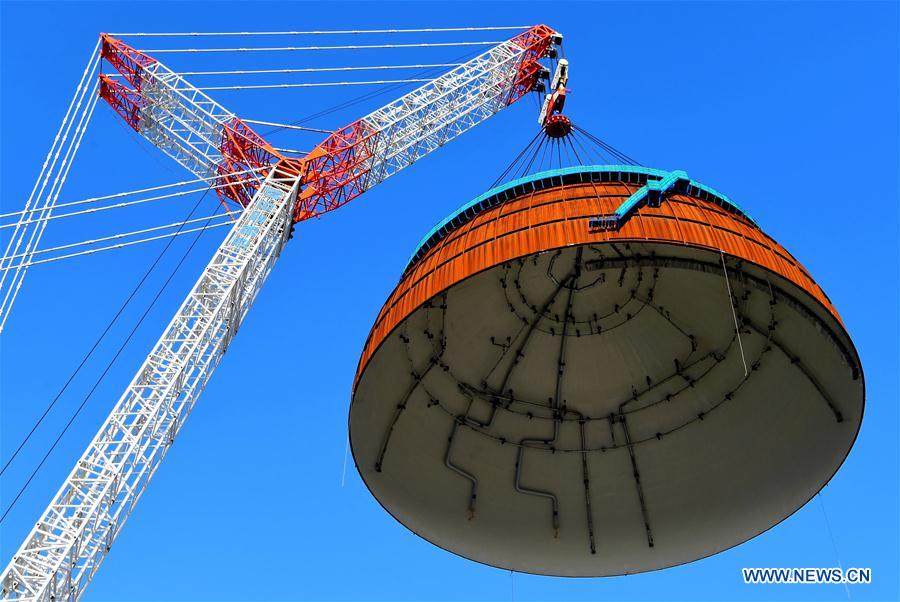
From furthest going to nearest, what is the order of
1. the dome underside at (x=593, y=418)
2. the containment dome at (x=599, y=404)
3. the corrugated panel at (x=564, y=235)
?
the dome underside at (x=593, y=418), the containment dome at (x=599, y=404), the corrugated panel at (x=564, y=235)

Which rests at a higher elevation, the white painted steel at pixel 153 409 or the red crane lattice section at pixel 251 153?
the red crane lattice section at pixel 251 153

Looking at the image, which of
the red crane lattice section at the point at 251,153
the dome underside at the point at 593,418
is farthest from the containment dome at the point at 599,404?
the red crane lattice section at the point at 251,153

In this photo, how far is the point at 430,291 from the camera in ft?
77.4

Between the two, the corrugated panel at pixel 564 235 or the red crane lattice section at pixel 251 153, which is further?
the red crane lattice section at pixel 251 153

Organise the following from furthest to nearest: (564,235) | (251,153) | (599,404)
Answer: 1. (251,153)
2. (599,404)
3. (564,235)

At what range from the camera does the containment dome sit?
26.4 metres

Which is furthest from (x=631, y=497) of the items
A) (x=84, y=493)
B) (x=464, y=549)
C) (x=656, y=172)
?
(x=84, y=493)

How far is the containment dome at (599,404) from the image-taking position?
26.4 meters

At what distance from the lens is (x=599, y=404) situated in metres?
29.9

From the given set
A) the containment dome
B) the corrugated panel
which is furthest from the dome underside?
the corrugated panel

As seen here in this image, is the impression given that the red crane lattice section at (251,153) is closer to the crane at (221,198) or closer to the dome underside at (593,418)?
the crane at (221,198)

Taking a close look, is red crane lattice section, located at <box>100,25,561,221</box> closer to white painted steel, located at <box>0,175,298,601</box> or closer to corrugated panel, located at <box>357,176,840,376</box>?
white painted steel, located at <box>0,175,298,601</box>

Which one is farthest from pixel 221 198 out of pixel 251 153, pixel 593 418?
pixel 593 418

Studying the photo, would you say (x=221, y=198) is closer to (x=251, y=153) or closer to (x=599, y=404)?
(x=251, y=153)
